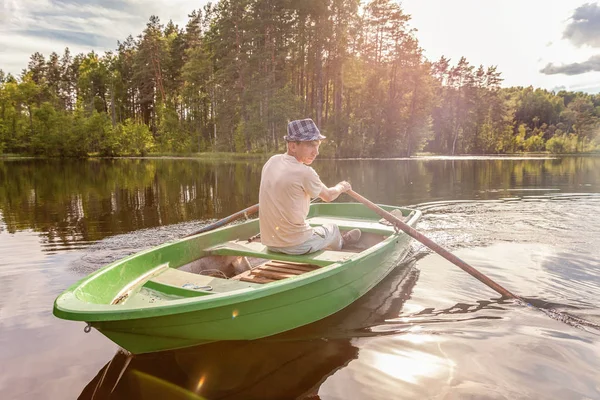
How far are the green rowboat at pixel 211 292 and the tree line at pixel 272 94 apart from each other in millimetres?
31204

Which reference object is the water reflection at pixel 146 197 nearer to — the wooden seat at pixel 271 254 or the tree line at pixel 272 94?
the wooden seat at pixel 271 254

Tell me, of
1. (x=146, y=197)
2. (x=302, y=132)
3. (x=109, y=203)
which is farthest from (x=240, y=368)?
(x=146, y=197)

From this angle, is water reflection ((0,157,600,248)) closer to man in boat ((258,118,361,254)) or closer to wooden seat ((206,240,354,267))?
wooden seat ((206,240,354,267))

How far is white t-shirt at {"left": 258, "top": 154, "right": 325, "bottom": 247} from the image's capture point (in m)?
4.58

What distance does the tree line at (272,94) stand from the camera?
3784cm

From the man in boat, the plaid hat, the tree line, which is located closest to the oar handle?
the man in boat

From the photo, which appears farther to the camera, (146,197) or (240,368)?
(146,197)

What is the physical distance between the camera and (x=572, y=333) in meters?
4.57

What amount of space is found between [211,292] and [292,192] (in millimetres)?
1513

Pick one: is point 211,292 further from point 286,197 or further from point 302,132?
point 302,132

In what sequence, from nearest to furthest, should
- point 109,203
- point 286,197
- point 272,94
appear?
point 286,197, point 109,203, point 272,94

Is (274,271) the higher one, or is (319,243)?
(319,243)

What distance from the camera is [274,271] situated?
16.4 ft

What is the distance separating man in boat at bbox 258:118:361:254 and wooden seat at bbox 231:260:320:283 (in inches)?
8.6
